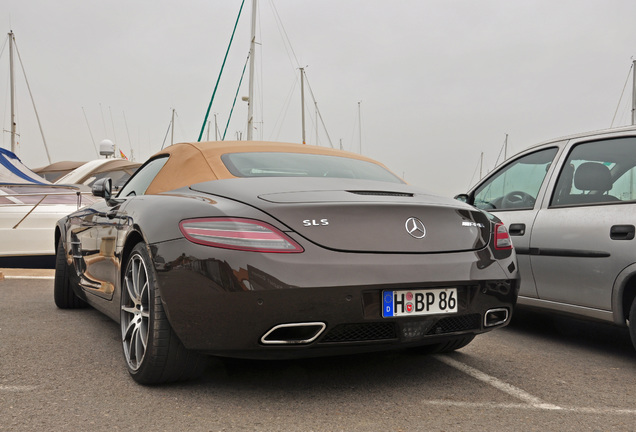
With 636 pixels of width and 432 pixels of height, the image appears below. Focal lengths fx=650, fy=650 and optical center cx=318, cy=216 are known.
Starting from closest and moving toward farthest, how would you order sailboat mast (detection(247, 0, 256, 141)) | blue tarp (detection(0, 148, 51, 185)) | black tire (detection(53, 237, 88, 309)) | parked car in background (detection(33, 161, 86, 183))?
black tire (detection(53, 237, 88, 309)), blue tarp (detection(0, 148, 51, 185)), sailboat mast (detection(247, 0, 256, 141)), parked car in background (detection(33, 161, 86, 183))

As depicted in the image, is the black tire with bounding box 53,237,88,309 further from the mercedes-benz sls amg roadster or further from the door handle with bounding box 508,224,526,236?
the door handle with bounding box 508,224,526,236

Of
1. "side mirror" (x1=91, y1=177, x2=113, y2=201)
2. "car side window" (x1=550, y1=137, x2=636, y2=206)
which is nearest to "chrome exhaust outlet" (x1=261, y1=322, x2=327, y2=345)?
"side mirror" (x1=91, y1=177, x2=113, y2=201)

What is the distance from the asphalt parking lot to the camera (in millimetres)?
2637

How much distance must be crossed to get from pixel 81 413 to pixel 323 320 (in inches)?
42.7

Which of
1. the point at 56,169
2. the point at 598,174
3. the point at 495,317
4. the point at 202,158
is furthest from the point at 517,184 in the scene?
the point at 56,169

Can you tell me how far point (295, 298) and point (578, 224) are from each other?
2.26 m

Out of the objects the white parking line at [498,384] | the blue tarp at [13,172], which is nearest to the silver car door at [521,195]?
the white parking line at [498,384]

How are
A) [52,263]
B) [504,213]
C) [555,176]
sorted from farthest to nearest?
[52,263] < [504,213] < [555,176]

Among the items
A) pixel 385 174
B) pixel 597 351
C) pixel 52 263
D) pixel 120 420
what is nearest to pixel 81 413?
pixel 120 420

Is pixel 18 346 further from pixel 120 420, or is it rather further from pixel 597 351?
pixel 597 351

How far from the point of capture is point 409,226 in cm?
291

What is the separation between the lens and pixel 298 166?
369 cm

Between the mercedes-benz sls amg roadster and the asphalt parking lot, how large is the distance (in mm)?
235

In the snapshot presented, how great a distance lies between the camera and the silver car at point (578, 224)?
3.81 meters
